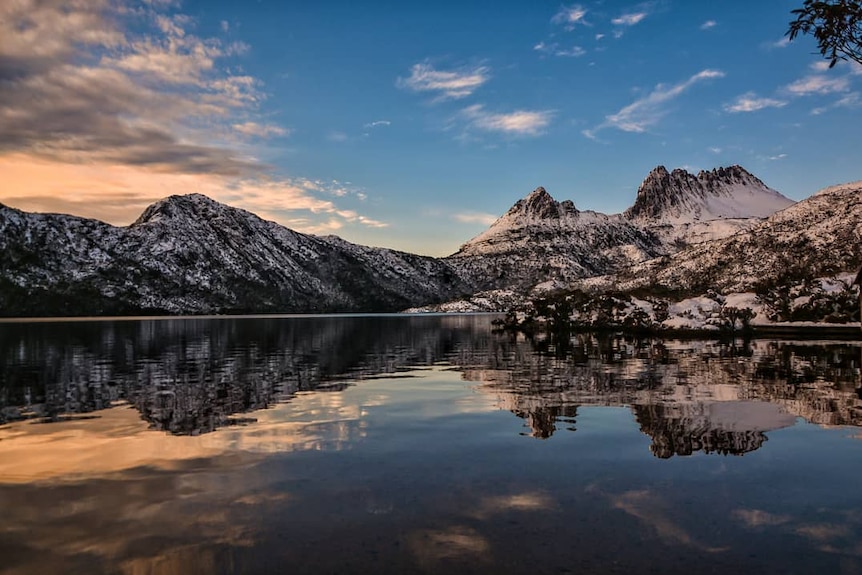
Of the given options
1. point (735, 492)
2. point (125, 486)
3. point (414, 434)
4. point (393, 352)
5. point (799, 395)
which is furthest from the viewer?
point (393, 352)

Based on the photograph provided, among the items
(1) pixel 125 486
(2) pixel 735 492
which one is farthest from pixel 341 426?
(2) pixel 735 492

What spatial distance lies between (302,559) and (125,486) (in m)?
6.27

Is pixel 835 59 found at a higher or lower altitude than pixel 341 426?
higher

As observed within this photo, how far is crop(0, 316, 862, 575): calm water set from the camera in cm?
871

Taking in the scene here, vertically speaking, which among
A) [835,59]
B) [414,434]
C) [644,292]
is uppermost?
[835,59]

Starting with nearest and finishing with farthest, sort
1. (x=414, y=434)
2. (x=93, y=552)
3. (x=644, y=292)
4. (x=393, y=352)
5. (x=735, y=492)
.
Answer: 1. (x=93, y=552)
2. (x=735, y=492)
3. (x=414, y=434)
4. (x=393, y=352)
5. (x=644, y=292)

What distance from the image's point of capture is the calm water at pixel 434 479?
871 cm

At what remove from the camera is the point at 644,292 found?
9394cm

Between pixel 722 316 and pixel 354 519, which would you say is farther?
pixel 722 316

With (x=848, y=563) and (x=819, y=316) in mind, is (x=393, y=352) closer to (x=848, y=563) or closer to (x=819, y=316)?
(x=848, y=563)

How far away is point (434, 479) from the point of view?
12.9m

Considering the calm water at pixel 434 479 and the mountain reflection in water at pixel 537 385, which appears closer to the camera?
the calm water at pixel 434 479

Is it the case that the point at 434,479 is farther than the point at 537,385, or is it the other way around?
the point at 537,385

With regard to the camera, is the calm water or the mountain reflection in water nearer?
the calm water
